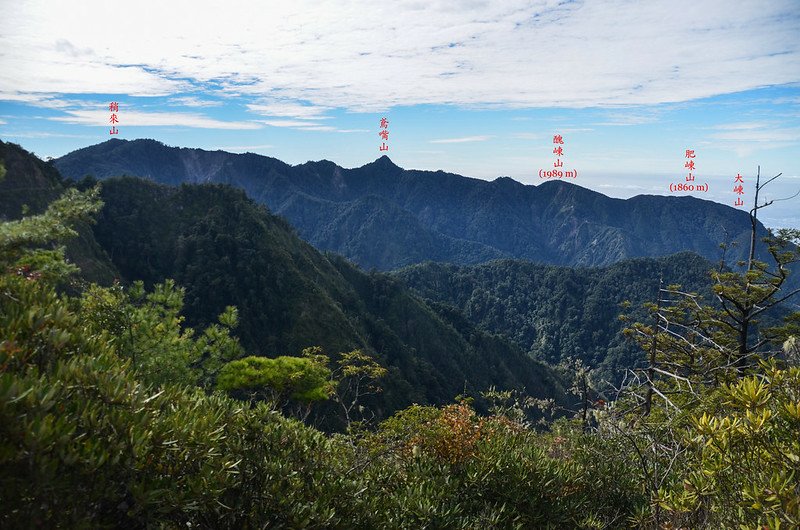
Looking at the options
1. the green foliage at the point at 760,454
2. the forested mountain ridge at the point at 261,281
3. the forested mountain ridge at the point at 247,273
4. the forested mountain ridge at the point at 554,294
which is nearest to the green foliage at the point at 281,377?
the green foliage at the point at 760,454

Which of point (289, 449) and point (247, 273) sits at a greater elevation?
point (289, 449)

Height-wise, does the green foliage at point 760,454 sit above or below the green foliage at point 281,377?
above

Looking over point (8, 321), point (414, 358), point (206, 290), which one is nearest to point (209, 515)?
point (8, 321)

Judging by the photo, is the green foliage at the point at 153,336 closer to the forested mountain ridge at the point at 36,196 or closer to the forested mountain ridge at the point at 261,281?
the forested mountain ridge at the point at 36,196

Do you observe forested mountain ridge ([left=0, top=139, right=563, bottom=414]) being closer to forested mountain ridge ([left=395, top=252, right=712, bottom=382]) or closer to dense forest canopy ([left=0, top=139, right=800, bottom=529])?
dense forest canopy ([left=0, top=139, right=800, bottom=529])

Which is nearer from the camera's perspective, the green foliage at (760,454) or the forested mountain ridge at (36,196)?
the green foliage at (760,454)

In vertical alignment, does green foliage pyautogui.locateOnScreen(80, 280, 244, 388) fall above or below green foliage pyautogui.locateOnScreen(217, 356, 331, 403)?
above

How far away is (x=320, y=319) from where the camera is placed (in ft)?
225

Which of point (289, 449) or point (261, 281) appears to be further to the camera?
point (261, 281)

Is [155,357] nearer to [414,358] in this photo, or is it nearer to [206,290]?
[206,290]

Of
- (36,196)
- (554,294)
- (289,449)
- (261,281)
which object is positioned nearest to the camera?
(289,449)

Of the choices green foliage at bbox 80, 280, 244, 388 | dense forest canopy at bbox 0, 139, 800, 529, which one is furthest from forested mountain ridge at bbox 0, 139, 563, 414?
dense forest canopy at bbox 0, 139, 800, 529

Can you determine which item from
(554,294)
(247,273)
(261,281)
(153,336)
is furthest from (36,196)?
(554,294)

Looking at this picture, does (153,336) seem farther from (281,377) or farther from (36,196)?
(36,196)
